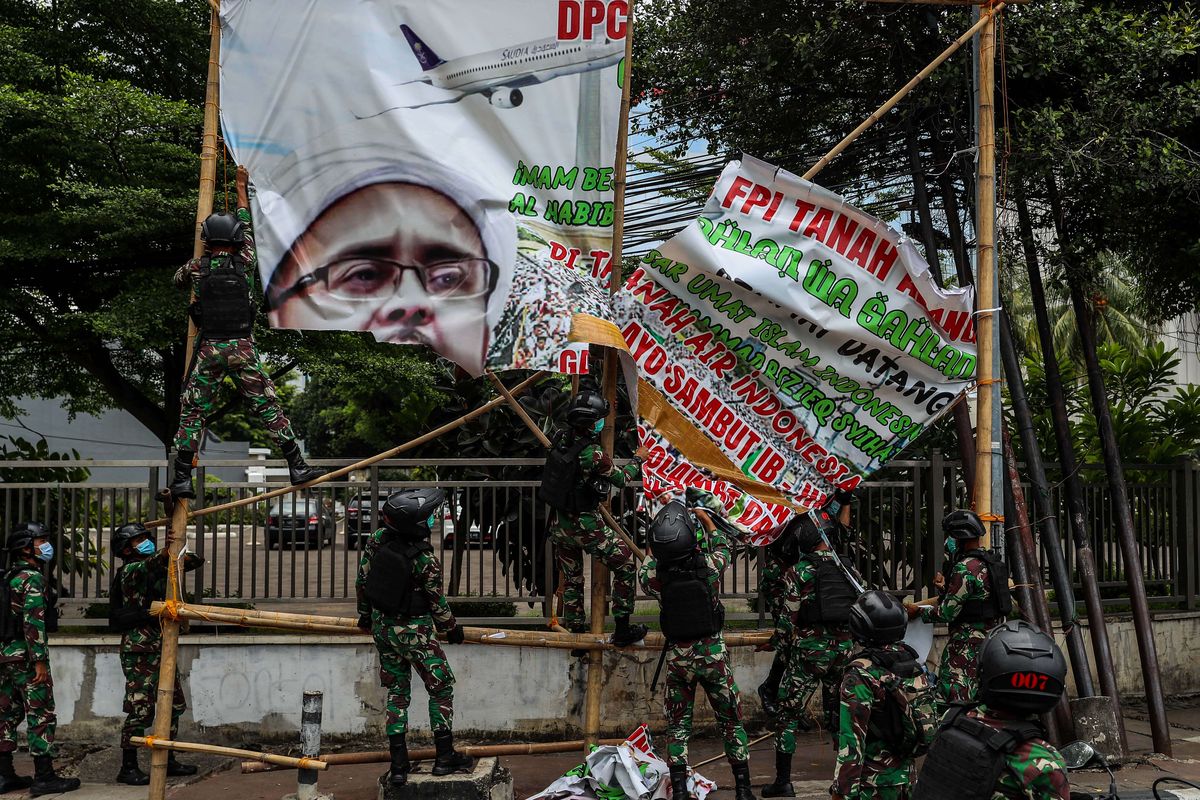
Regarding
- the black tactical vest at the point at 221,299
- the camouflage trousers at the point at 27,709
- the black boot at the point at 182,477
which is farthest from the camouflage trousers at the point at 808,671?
the camouflage trousers at the point at 27,709

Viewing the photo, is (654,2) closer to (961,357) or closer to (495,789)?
(961,357)

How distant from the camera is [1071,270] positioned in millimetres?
9883

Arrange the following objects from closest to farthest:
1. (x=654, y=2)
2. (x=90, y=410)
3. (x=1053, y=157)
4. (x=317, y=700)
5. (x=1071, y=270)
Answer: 1. (x=317, y=700)
2. (x=1053, y=157)
3. (x=1071, y=270)
4. (x=654, y=2)
5. (x=90, y=410)

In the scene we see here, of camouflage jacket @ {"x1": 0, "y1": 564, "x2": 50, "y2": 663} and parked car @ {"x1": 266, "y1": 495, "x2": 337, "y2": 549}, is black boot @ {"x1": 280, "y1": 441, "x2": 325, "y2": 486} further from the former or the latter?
camouflage jacket @ {"x1": 0, "y1": 564, "x2": 50, "y2": 663}

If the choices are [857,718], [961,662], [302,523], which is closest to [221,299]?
[302,523]

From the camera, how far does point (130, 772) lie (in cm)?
792

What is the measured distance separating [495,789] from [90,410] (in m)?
11.4

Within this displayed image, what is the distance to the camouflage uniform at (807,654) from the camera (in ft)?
24.2

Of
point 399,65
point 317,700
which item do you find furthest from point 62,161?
point 317,700

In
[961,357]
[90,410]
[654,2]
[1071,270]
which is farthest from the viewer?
[90,410]

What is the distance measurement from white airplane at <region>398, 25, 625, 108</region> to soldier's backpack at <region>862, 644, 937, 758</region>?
4463 mm

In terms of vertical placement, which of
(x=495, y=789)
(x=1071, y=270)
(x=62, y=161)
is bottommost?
(x=495, y=789)

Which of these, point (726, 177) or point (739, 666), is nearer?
point (726, 177)

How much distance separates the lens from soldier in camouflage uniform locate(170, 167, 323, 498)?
678cm
